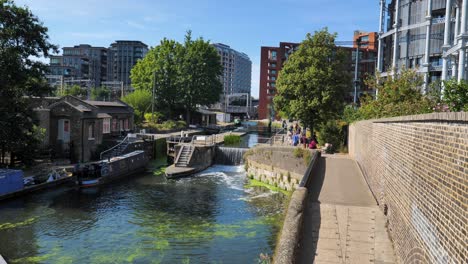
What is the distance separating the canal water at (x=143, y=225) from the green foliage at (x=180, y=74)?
123 feet

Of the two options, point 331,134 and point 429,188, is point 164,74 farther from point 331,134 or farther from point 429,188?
point 429,188

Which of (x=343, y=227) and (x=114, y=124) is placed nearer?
(x=343, y=227)

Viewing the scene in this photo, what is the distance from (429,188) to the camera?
6402mm

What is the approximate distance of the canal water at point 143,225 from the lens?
1547cm

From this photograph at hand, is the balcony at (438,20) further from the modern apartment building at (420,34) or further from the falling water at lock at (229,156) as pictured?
the falling water at lock at (229,156)

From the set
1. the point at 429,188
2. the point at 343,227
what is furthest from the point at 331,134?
the point at 429,188

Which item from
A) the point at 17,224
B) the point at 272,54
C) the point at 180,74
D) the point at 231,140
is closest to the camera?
the point at 17,224

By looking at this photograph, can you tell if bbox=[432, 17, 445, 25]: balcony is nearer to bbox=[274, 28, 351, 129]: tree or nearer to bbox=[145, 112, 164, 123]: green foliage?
bbox=[274, 28, 351, 129]: tree

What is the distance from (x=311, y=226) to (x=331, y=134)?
25.6m

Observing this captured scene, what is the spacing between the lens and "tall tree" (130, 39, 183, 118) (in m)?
63.8

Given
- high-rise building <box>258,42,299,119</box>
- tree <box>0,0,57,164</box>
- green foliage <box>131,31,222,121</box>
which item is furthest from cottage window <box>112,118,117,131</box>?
high-rise building <box>258,42,299,119</box>

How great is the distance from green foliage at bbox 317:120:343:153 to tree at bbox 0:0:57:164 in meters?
22.5

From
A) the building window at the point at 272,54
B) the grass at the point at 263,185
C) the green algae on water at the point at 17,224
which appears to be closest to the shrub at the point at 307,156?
the grass at the point at 263,185

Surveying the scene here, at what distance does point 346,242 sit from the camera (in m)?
9.91
